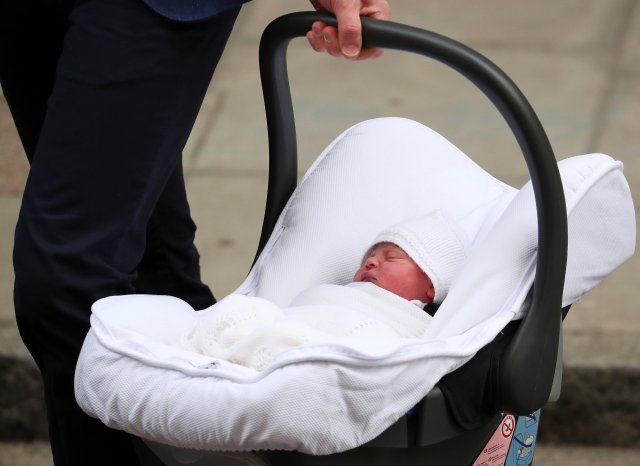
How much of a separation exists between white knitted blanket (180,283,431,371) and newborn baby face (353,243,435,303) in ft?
0.30

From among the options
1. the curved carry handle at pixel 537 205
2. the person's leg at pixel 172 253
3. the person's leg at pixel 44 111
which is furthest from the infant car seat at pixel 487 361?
the person's leg at pixel 172 253

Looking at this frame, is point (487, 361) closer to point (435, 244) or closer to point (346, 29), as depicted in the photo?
point (435, 244)

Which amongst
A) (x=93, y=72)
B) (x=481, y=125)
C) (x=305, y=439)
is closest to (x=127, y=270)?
(x=93, y=72)

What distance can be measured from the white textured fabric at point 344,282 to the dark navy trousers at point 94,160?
17 cm

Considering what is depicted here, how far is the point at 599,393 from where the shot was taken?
3.29 m

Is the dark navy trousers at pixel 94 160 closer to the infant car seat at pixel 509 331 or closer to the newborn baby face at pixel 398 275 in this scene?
the infant car seat at pixel 509 331

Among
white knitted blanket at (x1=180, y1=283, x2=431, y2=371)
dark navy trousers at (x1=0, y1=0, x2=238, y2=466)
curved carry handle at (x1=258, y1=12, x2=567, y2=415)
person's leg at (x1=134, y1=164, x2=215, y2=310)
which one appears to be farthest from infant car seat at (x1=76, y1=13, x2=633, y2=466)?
person's leg at (x1=134, y1=164, x2=215, y2=310)

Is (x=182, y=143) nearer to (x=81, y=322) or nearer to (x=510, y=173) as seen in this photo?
(x=81, y=322)

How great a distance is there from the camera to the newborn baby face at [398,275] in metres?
2.33

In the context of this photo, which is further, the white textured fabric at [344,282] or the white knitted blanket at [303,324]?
the white knitted blanket at [303,324]

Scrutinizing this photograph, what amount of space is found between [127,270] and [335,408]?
0.62 meters

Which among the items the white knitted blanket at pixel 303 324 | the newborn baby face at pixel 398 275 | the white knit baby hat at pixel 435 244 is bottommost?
the white knitted blanket at pixel 303 324

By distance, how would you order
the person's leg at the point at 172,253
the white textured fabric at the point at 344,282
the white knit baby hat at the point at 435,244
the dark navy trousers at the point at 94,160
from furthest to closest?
the person's leg at the point at 172,253, the white knit baby hat at the point at 435,244, the dark navy trousers at the point at 94,160, the white textured fabric at the point at 344,282

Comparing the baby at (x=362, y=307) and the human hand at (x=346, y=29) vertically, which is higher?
the human hand at (x=346, y=29)
